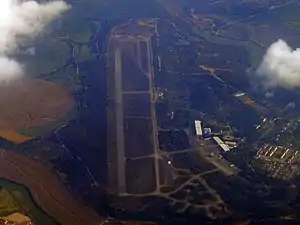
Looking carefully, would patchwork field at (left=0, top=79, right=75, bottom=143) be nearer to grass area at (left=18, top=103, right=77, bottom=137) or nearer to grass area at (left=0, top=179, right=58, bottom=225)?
grass area at (left=18, top=103, right=77, bottom=137)

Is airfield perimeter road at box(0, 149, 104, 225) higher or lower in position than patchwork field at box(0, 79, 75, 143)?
lower

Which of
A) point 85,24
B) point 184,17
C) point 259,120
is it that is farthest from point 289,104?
point 85,24

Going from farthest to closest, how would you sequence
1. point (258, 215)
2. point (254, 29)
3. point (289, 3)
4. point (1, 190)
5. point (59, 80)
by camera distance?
point (289, 3) → point (254, 29) → point (59, 80) → point (1, 190) → point (258, 215)

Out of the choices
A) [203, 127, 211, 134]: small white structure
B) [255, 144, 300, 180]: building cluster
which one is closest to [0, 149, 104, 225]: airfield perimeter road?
[203, 127, 211, 134]: small white structure

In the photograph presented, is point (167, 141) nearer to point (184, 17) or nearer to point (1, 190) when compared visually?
point (1, 190)

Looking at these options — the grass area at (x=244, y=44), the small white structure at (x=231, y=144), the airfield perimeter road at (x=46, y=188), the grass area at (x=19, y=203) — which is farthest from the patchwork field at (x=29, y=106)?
the grass area at (x=244, y=44)

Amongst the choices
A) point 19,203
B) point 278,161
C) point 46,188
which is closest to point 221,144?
point 278,161

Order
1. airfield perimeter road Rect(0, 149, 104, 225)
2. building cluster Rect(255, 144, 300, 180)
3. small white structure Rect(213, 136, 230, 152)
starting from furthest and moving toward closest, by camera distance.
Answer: small white structure Rect(213, 136, 230, 152)
building cluster Rect(255, 144, 300, 180)
airfield perimeter road Rect(0, 149, 104, 225)
